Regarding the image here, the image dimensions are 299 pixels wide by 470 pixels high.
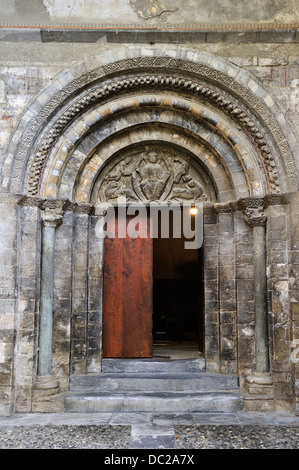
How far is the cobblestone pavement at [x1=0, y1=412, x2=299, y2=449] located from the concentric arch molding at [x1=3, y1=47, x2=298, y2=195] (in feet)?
9.84

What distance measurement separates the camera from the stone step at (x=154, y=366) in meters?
6.25

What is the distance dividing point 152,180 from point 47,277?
7.11 feet

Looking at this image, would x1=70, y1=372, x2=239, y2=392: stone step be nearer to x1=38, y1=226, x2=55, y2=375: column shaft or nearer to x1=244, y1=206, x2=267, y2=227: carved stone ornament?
x1=38, y1=226, x2=55, y2=375: column shaft

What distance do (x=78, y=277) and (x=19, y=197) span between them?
1421mm

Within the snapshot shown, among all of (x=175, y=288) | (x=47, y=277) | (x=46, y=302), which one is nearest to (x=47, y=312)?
(x=46, y=302)

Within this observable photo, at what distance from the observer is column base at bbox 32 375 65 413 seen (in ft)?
18.4

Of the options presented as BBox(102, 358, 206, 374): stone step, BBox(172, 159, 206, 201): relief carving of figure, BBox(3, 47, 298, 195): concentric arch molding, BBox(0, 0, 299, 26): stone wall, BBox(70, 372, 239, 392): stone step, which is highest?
BBox(0, 0, 299, 26): stone wall

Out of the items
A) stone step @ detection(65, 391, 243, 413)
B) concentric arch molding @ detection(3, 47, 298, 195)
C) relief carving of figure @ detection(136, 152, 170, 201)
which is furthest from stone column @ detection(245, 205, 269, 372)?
relief carving of figure @ detection(136, 152, 170, 201)

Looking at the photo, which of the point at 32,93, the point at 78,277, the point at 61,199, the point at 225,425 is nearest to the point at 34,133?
the point at 32,93

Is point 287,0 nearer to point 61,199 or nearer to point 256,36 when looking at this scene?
point 256,36

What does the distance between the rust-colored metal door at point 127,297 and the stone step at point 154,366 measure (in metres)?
0.23

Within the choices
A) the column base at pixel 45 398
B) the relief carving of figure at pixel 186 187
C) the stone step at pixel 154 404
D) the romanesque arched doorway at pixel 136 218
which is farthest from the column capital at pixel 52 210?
A: the stone step at pixel 154 404

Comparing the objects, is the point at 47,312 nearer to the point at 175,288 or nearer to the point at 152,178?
the point at 152,178

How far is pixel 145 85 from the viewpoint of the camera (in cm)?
623
